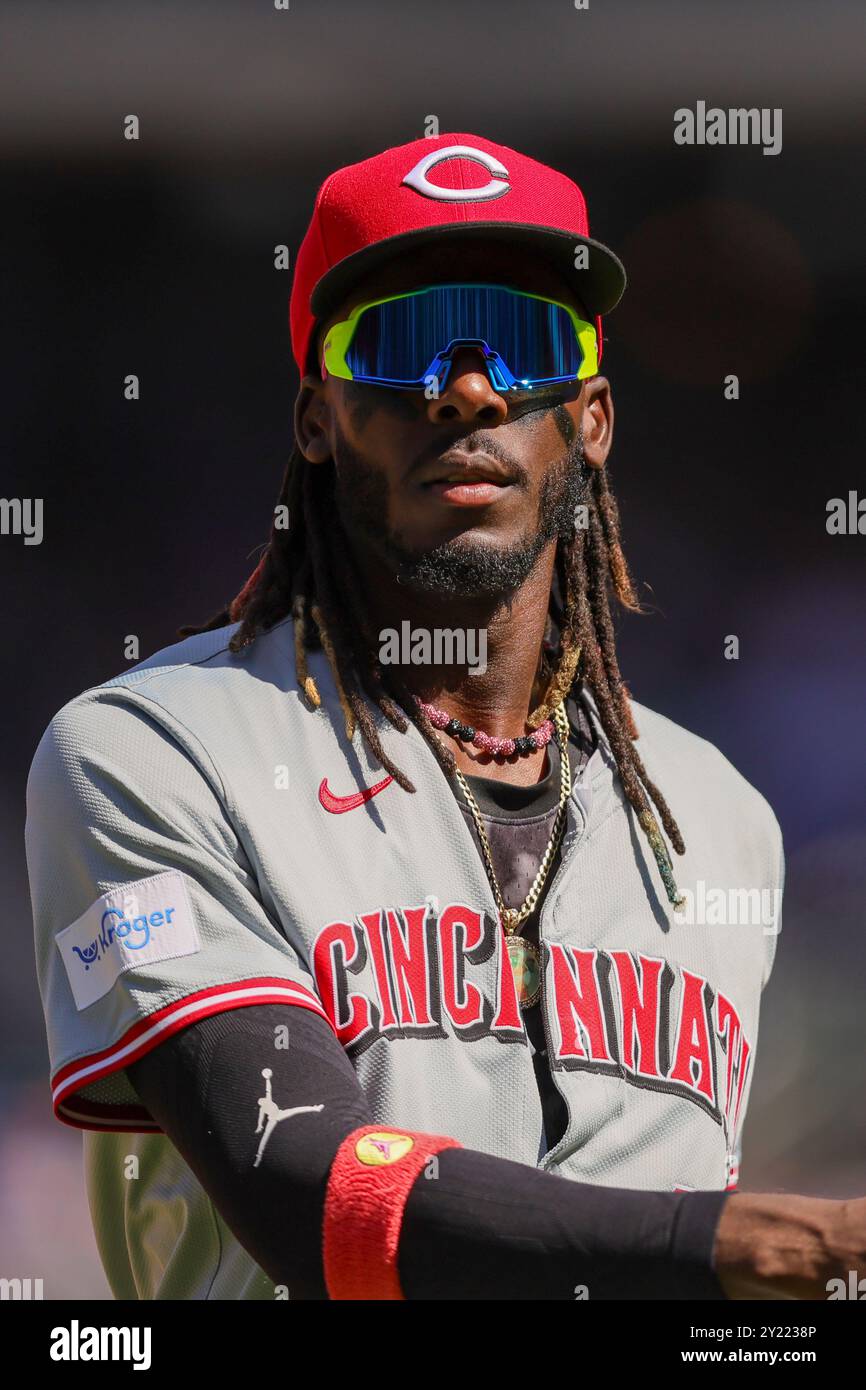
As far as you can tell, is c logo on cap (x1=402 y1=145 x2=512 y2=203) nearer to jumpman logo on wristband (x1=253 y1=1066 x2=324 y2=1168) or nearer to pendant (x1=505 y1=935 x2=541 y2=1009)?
pendant (x1=505 y1=935 x2=541 y2=1009)

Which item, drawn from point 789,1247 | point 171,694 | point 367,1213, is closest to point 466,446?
point 171,694

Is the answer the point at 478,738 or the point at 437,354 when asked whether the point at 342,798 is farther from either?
the point at 437,354

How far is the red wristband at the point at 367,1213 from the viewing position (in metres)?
1.89

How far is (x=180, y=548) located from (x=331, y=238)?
9.28 feet

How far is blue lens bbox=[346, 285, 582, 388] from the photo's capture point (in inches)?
99.0

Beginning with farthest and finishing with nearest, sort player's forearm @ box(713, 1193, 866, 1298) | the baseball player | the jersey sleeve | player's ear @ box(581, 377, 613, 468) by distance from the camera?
player's ear @ box(581, 377, 613, 468), the jersey sleeve, the baseball player, player's forearm @ box(713, 1193, 866, 1298)

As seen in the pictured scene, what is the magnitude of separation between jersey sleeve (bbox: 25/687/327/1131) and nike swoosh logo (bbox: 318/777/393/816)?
17 cm

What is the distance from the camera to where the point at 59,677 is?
17.6 feet

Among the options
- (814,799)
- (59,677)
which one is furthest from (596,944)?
(59,677)

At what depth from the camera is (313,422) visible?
2.75 metres

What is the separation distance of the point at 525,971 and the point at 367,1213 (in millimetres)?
640

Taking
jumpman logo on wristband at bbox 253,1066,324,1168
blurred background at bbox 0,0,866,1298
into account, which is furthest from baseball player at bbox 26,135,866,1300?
blurred background at bbox 0,0,866,1298

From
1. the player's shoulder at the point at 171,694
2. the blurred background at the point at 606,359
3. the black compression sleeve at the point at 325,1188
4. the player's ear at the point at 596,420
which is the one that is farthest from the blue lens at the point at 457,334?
the blurred background at the point at 606,359

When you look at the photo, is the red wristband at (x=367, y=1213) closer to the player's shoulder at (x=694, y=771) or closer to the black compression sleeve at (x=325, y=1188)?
the black compression sleeve at (x=325, y=1188)
